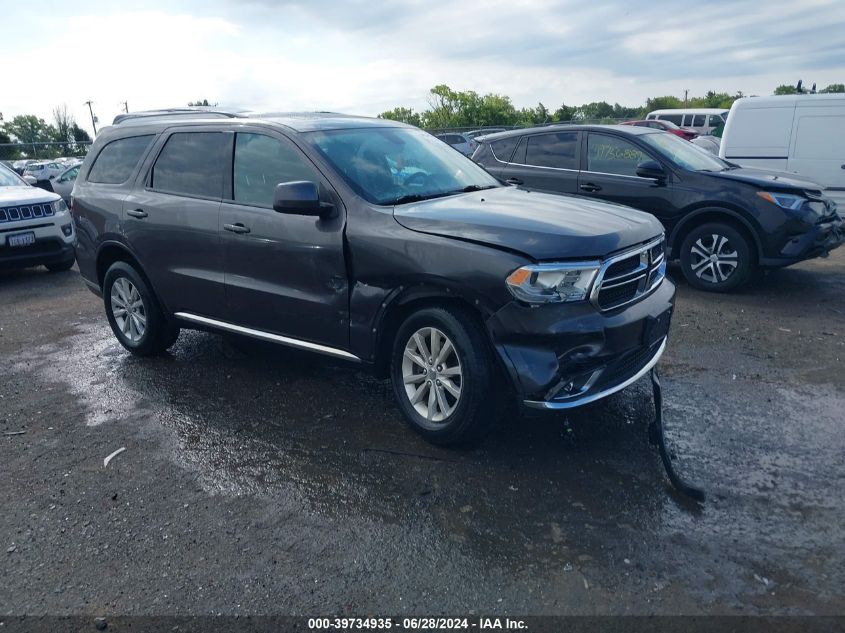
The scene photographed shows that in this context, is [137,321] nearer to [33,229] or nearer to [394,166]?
[394,166]

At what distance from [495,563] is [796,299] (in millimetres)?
5621

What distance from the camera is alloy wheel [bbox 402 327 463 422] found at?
385 centimetres

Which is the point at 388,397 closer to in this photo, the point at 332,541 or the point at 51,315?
the point at 332,541

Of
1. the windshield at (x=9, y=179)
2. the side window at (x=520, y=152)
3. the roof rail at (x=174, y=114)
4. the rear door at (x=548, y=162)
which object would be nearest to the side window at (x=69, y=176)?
the windshield at (x=9, y=179)

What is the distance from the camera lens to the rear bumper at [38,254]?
907 centimetres

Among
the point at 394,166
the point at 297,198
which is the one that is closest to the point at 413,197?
the point at 394,166

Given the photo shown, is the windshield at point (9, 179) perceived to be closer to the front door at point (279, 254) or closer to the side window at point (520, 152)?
the front door at point (279, 254)

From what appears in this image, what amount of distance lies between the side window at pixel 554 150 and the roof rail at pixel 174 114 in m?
4.26

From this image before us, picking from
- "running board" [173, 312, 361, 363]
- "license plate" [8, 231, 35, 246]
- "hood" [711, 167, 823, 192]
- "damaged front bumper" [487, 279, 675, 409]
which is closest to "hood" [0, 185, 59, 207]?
"license plate" [8, 231, 35, 246]

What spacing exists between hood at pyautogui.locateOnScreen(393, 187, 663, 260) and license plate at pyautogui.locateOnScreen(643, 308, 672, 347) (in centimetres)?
47

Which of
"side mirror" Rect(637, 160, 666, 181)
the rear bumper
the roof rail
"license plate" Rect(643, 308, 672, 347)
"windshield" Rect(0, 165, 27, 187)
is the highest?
the roof rail

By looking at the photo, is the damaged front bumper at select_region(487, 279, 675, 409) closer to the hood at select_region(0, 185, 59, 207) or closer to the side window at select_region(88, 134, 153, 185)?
the side window at select_region(88, 134, 153, 185)

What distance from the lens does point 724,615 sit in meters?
2.65

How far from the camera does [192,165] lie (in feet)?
16.9
